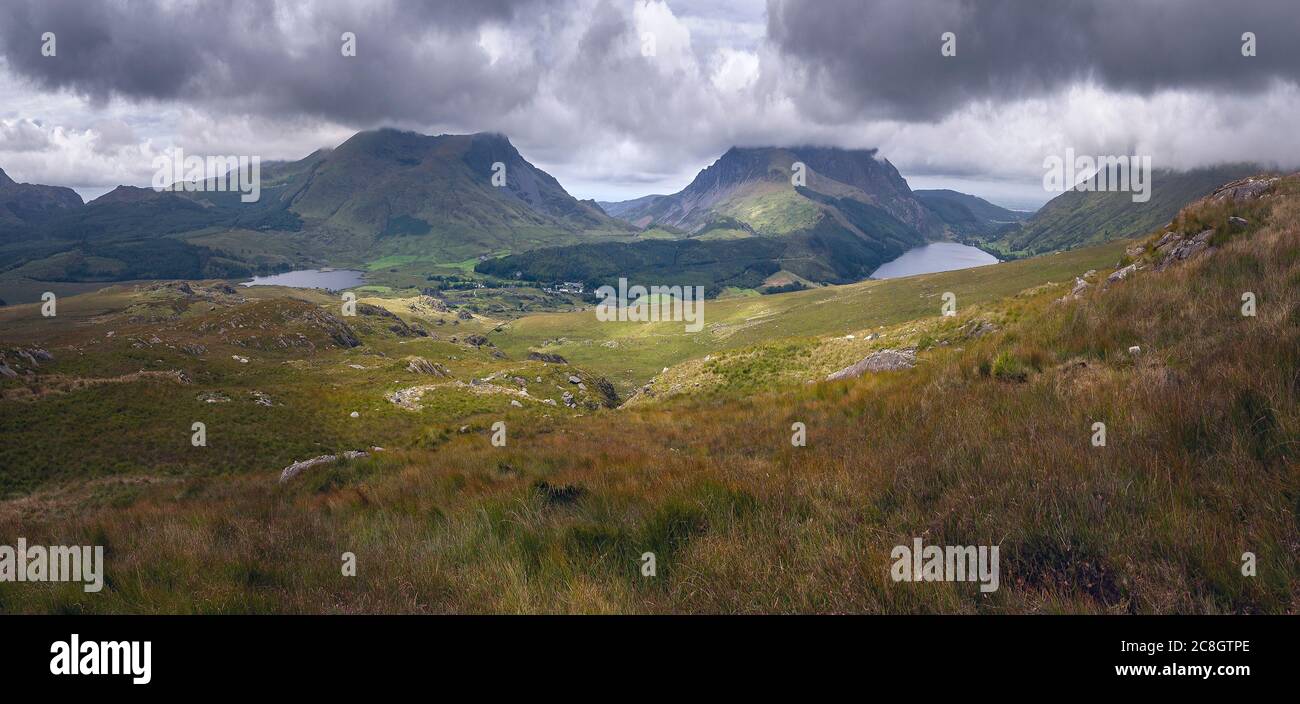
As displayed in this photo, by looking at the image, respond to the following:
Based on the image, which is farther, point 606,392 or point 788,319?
point 788,319

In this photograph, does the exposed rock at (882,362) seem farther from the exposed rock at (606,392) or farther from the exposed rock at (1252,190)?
the exposed rock at (606,392)

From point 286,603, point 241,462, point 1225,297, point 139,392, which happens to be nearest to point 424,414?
point 241,462

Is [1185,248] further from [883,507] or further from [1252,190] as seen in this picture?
[883,507]

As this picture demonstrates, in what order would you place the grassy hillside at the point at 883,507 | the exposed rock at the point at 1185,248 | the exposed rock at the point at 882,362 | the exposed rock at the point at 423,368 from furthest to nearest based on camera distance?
the exposed rock at the point at 423,368, the exposed rock at the point at 882,362, the exposed rock at the point at 1185,248, the grassy hillside at the point at 883,507

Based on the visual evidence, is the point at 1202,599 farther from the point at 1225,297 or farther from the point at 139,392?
the point at 139,392

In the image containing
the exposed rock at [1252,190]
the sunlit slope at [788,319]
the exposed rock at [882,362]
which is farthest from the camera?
the sunlit slope at [788,319]
